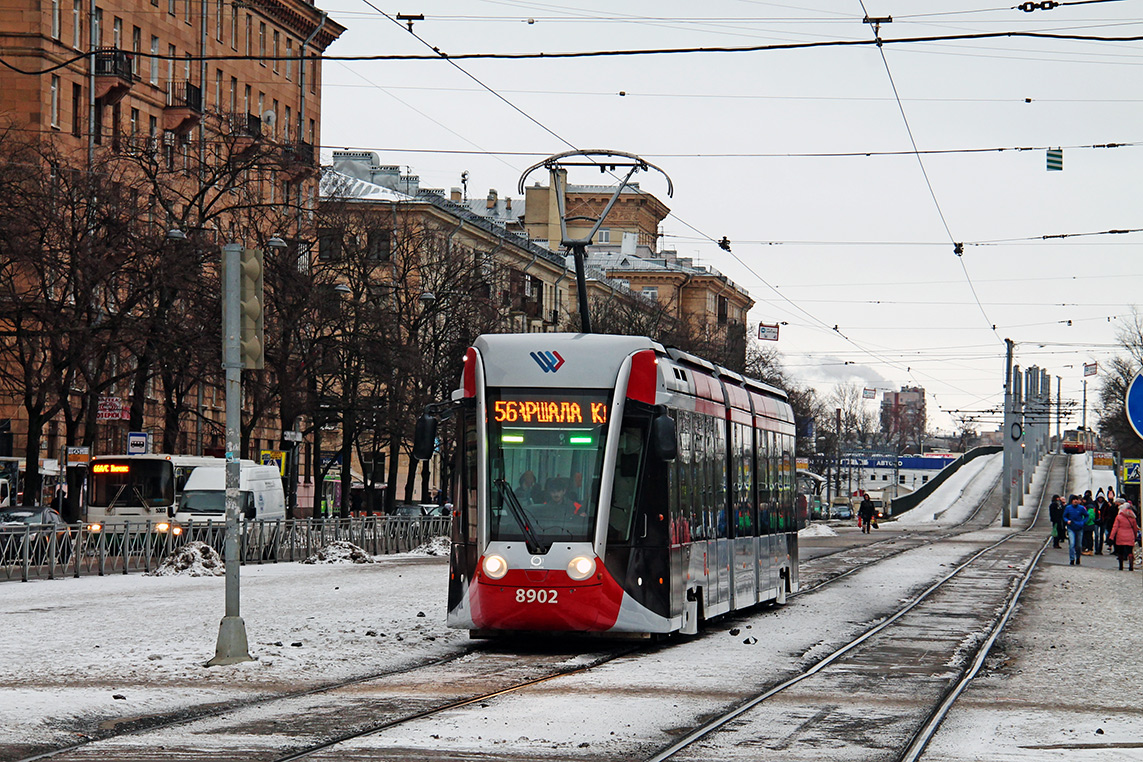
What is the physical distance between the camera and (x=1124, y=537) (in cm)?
3900

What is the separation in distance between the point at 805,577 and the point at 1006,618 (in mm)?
10897

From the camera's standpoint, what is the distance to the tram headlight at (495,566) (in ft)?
58.1

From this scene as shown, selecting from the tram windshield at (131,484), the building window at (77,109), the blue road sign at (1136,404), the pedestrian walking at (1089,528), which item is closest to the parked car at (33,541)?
the tram windshield at (131,484)

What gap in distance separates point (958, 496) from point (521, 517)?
9296 cm

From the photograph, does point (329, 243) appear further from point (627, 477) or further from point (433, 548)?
point (627, 477)

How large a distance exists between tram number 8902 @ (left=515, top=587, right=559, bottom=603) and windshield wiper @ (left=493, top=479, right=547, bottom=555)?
0.35 meters

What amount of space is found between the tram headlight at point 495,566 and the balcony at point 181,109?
49.8 metres

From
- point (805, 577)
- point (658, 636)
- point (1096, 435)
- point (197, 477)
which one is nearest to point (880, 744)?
point (658, 636)

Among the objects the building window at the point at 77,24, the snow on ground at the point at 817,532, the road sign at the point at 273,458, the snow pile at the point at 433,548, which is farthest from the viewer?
the snow on ground at the point at 817,532

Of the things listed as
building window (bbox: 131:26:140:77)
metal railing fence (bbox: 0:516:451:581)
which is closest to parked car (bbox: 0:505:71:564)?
metal railing fence (bbox: 0:516:451:581)

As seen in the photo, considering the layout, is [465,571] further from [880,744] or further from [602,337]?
[880,744]

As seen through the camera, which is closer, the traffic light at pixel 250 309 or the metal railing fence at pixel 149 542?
the traffic light at pixel 250 309

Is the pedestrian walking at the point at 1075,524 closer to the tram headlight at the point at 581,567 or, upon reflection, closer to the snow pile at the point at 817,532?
the snow pile at the point at 817,532

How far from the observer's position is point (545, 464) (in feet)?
58.8
